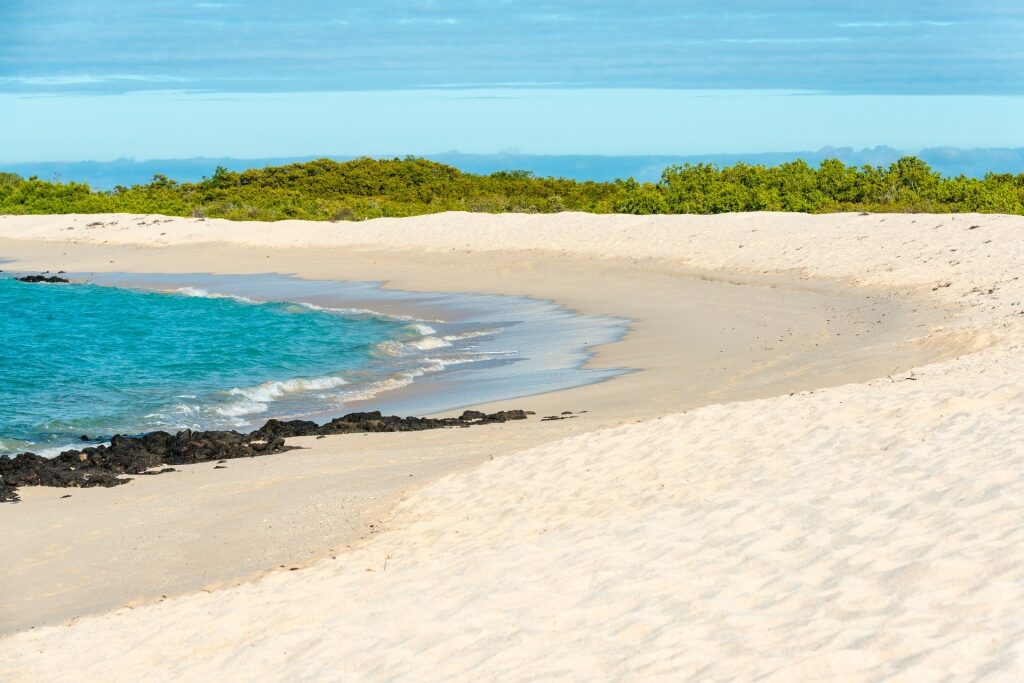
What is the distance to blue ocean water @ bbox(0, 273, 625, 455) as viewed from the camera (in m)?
→ 17.8

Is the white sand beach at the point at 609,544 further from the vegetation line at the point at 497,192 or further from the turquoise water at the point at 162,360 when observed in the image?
the vegetation line at the point at 497,192

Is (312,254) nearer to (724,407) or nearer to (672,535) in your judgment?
(724,407)

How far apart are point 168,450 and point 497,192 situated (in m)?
51.1

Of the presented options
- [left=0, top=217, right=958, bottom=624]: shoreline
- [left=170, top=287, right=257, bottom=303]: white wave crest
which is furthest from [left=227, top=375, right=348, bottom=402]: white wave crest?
[left=170, top=287, right=257, bottom=303]: white wave crest

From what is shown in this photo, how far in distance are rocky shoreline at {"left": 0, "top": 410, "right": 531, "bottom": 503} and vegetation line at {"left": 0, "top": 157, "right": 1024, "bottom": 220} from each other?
27632mm

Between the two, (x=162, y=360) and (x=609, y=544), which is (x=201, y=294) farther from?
(x=609, y=544)

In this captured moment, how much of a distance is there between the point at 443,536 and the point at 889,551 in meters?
3.91

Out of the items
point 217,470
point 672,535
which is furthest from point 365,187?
point 672,535

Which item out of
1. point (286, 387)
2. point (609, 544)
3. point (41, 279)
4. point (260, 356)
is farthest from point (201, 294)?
point (609, 544)

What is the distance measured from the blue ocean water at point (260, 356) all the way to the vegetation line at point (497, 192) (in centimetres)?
1773

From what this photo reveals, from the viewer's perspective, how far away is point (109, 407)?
18391 millimetres

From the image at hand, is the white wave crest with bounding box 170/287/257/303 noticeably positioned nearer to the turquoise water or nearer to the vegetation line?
the turquoise water

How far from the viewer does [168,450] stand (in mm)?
14227

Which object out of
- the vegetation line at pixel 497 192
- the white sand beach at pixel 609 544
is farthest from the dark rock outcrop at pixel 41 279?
the white sand beach at pixel 609 544
